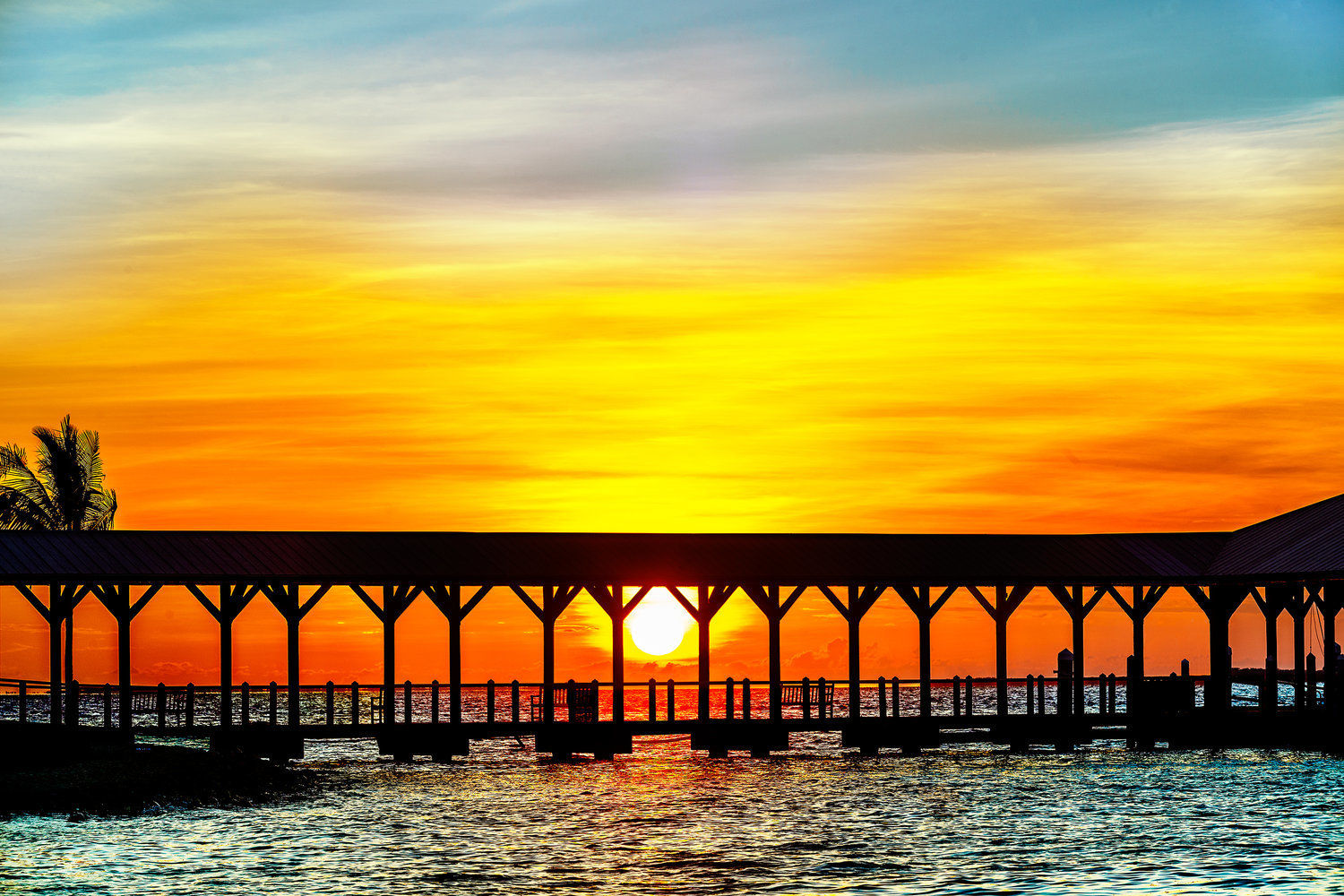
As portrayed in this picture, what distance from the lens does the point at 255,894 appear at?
2852 centimetres

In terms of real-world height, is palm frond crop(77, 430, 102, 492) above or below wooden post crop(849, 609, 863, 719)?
above

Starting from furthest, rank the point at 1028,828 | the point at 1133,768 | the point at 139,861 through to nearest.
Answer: the point at 1133,768 < the point at 1028,828 < the point at 139,861

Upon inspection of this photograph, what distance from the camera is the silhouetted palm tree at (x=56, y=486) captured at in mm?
61812

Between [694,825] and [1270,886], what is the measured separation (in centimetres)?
1171

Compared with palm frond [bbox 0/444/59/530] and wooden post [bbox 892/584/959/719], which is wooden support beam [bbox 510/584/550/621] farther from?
palm frond [bbox 0/444/59/530]

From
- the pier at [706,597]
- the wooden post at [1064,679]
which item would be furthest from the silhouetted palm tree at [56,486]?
the wooden post at [1064,679]

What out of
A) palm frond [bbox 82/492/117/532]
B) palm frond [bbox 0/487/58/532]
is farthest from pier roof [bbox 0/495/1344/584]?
palm frond [bbox 82/492/117/532]

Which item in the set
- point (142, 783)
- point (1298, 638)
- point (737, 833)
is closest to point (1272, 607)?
point (1298, 638)

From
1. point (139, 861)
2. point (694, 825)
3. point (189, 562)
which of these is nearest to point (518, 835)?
point (694, 825)

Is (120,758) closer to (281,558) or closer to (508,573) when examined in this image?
(281,558)

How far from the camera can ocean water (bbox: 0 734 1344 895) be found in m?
29.8

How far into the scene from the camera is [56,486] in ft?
206

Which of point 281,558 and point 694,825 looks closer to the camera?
point 694,825

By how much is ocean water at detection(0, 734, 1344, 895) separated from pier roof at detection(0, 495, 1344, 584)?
16.5 ft
